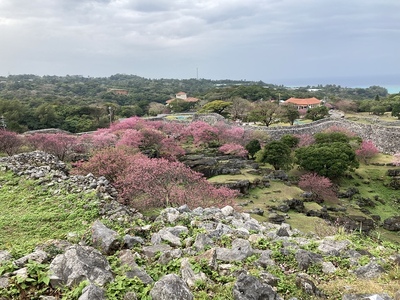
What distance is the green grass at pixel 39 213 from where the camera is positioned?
6973 mm

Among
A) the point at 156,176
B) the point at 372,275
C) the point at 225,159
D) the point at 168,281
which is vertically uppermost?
the point at 168,281

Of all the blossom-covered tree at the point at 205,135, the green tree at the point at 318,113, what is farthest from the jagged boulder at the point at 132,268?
the green tree at the point at 318,113

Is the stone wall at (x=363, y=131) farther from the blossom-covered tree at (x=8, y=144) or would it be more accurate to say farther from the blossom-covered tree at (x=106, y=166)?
the blossom-covered tree at (x=106, y=166)

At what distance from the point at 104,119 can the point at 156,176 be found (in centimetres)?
3951

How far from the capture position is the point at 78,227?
24.2 ft

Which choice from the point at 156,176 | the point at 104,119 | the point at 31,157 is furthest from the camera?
the point at 104,119

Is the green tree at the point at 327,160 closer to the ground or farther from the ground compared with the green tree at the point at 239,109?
closer to the ground

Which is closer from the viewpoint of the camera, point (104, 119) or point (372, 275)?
point (372, 275)

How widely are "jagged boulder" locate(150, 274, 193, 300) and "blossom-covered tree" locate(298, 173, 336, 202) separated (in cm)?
2083

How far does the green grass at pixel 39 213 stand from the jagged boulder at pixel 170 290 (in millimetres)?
2855

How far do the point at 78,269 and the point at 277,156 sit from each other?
25330mm

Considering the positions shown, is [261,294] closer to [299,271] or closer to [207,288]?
[207,288]

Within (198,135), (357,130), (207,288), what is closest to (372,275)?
(207,288)

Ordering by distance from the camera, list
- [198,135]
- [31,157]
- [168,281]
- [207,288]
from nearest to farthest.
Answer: [168,281] → [207,288] → [31,157] → [198,135]
